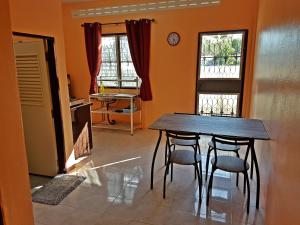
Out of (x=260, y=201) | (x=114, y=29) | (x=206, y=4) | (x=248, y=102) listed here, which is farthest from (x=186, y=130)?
(x=114, y=29)

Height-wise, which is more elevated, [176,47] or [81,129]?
[176,47]

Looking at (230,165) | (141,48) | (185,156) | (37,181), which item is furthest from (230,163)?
(141,48)

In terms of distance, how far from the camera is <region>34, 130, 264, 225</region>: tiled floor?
2.29 m

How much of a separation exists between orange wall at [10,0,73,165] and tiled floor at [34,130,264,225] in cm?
73

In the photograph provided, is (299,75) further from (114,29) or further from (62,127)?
(114,29)

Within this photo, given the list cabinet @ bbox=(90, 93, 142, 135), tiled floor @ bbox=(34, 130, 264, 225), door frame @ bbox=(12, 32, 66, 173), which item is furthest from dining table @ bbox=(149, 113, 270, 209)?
cabinet @ bbox=(90, 93, 142, 135)

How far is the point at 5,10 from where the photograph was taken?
1.17 meters

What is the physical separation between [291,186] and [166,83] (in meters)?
3.90

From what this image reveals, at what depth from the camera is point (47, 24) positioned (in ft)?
9.14

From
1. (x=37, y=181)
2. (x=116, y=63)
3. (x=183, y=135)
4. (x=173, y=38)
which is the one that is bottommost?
(x=37, y=181)

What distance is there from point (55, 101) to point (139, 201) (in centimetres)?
167

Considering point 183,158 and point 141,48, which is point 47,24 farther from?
point 141,48

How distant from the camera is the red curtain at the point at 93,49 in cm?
516

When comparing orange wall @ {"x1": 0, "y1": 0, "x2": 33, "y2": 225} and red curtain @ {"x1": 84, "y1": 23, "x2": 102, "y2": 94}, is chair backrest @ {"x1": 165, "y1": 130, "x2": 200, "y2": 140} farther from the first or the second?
red curtain @ {"x1": 84, "y1": 23, "x2": 102, "y2": 94}
